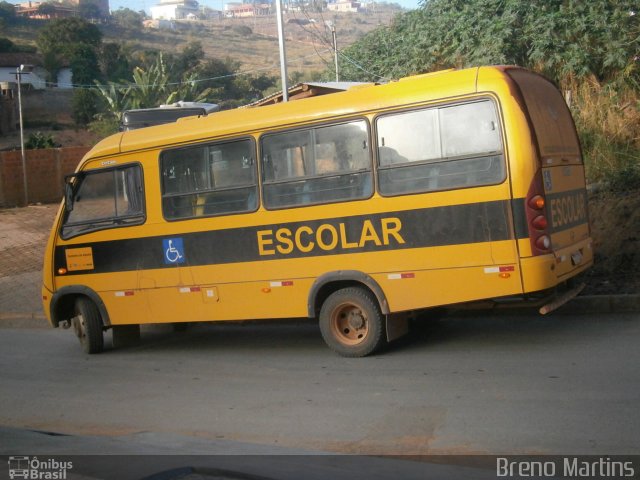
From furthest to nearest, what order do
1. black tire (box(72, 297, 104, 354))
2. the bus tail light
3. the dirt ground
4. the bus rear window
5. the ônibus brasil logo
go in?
black tire (box(72, 297, 104, 354))
the dirt ground
the bus rear window
the bus tail light
the ônibus brasil logo

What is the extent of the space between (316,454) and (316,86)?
47.8ft

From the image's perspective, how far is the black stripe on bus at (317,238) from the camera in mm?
7914

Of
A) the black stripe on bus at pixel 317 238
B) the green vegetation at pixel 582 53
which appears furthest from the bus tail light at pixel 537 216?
the green vegetation at pixel 582 53

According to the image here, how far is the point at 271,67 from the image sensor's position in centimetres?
8106

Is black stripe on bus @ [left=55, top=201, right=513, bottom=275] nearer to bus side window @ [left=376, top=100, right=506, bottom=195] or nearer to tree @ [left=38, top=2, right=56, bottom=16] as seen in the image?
bus side window @ [left=376, top=100, right=506, bottom=195]

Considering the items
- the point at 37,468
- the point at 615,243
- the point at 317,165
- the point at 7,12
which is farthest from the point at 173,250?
the point at 7,12

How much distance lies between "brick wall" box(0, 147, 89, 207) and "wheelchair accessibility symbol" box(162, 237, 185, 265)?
19389mm

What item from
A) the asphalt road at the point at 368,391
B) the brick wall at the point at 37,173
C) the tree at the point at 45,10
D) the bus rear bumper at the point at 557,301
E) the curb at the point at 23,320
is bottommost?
the asphalt road at the point at 368,391

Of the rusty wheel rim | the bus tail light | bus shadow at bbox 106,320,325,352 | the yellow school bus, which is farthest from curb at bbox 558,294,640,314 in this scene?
bus shadow at bbox 106,320,325,352

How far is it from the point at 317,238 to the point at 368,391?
1.98 m

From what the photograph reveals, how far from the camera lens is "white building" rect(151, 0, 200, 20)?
159 meters

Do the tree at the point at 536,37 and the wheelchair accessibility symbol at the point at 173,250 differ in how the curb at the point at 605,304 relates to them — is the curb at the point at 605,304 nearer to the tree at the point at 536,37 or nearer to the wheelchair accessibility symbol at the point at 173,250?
the wheelchair accessibility symbol at the point at 173,250

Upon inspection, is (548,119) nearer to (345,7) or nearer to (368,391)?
(368,391)

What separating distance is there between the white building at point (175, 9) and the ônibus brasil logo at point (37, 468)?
499ft
